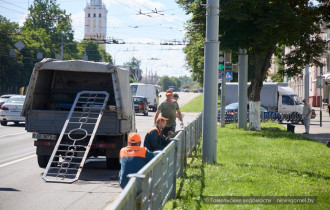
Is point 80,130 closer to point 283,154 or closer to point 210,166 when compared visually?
point 210,166

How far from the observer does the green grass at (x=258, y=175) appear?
8.10 metres

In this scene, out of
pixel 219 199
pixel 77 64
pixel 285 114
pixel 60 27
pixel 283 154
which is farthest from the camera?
pixel 60 27

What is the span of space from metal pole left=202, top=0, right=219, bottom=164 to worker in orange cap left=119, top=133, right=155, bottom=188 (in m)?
5.06

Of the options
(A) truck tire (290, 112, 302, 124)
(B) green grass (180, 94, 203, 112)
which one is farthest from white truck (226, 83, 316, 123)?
(B) green grass (180, 94, 203, 112)

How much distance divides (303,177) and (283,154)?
4.34 m

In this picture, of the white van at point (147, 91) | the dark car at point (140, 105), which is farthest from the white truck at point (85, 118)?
the white van at point (147, 91)

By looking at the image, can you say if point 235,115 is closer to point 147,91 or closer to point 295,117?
point 295,117

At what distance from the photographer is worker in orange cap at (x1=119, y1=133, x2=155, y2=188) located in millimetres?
7059

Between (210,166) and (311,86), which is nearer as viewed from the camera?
(210,166)

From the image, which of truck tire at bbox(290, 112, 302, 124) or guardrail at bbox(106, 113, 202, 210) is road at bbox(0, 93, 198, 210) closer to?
guardrail at bbox(106, 113, 202, 210)

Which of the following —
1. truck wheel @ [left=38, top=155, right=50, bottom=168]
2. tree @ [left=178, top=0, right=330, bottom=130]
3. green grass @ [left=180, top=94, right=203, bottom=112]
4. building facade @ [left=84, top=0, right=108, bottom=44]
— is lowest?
green grass @ [left=180, top=94, right=203, bottom=112]

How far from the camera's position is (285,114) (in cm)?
3650

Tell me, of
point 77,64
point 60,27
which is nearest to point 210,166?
point 77,64

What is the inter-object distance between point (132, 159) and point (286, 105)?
1338 inches
